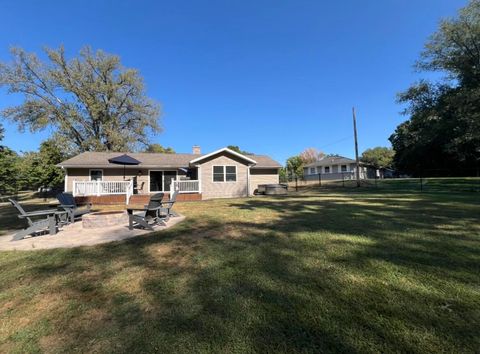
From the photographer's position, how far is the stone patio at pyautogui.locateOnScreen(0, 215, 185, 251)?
234 inches

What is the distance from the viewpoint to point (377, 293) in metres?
3.10

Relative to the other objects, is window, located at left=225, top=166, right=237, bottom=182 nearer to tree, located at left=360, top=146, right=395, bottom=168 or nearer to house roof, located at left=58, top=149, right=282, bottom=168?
house roof, located at left=58, top=149, right=282, bottom=168

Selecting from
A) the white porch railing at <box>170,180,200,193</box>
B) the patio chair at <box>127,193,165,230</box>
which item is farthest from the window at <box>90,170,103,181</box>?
the patio chair at <box>127,193,165,230</box>

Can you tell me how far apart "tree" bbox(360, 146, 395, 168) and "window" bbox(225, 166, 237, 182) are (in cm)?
4764

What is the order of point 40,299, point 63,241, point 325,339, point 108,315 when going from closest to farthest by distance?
point 325,339 → point 108,315 → point 40,299 → point 63,241

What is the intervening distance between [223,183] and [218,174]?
0.75 m

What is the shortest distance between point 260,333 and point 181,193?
1594 centimetres

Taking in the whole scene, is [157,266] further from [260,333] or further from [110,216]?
[110,216]

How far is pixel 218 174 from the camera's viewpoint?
19.4m

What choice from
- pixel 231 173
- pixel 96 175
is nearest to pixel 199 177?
pixel 231 173

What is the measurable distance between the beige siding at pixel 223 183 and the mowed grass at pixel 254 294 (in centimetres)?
1329

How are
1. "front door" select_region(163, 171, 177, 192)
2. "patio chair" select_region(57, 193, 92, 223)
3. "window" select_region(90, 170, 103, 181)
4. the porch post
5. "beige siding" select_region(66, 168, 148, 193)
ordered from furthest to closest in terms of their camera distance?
"front door" select_region(163, 171, 177, 192) < "window" select_region(90, 170, 103, 181) < the porch post < "beige siding" select_region(66, 168, 148, 193) < "patio chair" select_region(57, 193, 92, 223)

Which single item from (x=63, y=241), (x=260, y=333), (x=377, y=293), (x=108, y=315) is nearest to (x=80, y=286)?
(x=108, y=315)

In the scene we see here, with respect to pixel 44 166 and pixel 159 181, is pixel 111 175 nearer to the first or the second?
pixel 159 181
